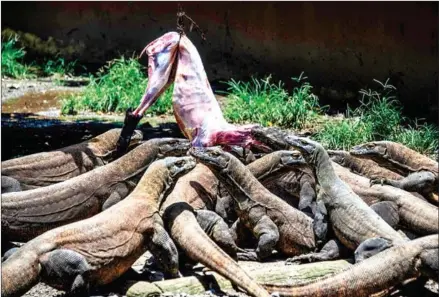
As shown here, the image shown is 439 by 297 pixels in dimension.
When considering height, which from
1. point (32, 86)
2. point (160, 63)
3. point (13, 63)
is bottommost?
point (32, 86)

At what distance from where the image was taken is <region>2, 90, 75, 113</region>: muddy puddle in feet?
46.9

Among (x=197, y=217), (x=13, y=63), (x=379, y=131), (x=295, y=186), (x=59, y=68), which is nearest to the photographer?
(x=197, y=217)

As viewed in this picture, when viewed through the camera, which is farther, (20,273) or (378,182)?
(378,182)

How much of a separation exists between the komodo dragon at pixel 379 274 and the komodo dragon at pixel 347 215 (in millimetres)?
398

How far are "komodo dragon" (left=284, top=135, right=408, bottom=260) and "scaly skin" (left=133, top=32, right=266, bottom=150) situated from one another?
1.06 m

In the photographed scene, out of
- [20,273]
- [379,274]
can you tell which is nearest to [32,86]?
[20,273]

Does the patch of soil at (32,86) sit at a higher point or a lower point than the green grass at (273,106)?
lower

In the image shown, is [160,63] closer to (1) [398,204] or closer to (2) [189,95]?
(2) [189,95]

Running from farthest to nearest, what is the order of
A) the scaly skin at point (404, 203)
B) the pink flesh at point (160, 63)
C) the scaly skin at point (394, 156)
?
the pink flesh at point (160, 63)
the scaly skin at point (394, 156)
the scaly skin at point (404, 203)

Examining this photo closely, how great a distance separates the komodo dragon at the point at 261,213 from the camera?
24.2ft

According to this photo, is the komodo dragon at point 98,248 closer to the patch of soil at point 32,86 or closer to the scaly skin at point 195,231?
the scaly skin at point 195,231

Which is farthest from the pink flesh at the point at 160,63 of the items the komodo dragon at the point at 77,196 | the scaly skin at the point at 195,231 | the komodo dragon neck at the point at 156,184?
the komodo dragon neck at the point at 156,184

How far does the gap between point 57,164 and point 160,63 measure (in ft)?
5.14

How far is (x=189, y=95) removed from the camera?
9.30 meters
